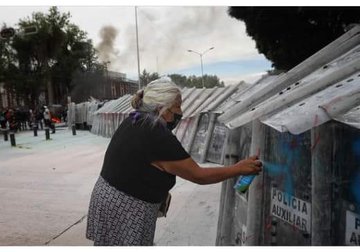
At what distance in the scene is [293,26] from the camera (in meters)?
3.57

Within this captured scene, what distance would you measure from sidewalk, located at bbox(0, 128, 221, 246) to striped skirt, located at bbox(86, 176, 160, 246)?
127cm

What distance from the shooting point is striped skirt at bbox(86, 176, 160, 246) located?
1.74m

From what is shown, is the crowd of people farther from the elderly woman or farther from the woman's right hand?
the woman's right hand

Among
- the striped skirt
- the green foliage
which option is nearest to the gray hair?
the striped skirt

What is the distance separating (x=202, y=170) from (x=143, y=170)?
0.22 metres

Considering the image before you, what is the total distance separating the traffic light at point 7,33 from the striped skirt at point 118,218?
1608 mm

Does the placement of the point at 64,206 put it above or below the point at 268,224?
below

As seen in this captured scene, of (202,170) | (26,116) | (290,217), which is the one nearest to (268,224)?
(290,217)

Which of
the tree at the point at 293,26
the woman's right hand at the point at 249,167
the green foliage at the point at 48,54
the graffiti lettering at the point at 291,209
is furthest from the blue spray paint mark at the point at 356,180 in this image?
the green foliage at the point at 48,54

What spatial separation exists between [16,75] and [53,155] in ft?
15.2

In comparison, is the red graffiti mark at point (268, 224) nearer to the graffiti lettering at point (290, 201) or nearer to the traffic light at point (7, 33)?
the graffiti lettering at point (290, 201)

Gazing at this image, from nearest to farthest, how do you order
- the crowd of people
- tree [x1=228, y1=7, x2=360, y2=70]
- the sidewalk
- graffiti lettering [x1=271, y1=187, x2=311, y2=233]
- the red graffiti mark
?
graffiti lettering [x1=271, y1=187, x2=311, y2=233] < the red graffiti mark < tree [x1=228, y1=7, x2=360, y2=70] < the sidewalk < the crowd of people

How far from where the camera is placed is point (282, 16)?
10.2 feet

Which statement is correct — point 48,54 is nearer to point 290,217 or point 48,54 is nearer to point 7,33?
point 7,33
